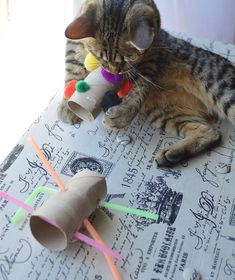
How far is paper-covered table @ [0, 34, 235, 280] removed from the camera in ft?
2.54

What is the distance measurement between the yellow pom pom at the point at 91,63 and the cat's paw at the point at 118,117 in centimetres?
11

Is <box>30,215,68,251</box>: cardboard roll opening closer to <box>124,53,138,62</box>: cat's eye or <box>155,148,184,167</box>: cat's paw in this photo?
<box>155,148,184,167</box>: cat's paw

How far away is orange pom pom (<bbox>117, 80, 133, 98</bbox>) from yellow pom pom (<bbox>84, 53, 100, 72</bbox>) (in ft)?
0.25

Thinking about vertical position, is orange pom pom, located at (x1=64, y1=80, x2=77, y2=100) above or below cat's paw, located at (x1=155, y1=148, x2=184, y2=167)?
above

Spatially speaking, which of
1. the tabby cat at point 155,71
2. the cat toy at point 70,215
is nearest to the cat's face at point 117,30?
the tabby cat at point 155,71

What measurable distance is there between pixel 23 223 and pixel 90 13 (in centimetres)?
45

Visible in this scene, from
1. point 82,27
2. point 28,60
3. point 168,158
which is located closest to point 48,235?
point 168,158

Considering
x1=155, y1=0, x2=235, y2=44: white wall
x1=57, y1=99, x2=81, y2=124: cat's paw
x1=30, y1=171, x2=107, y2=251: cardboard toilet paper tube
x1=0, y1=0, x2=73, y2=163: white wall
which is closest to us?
x1=30, y1=171, x2=107, y2=251: cardboard toilet paper tube

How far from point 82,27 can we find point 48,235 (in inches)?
16.6

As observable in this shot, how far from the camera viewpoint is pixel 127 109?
102cm

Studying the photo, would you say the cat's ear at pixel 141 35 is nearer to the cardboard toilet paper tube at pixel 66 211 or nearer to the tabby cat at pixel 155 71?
the tabby cat at pixel 155 71

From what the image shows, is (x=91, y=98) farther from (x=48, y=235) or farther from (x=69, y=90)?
(x=48, y=235)

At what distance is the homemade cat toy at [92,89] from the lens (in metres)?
0.97

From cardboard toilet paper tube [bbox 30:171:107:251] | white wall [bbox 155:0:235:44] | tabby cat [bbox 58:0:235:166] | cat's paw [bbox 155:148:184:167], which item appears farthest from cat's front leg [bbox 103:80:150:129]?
white wall [bbox 155:0:235:44]
